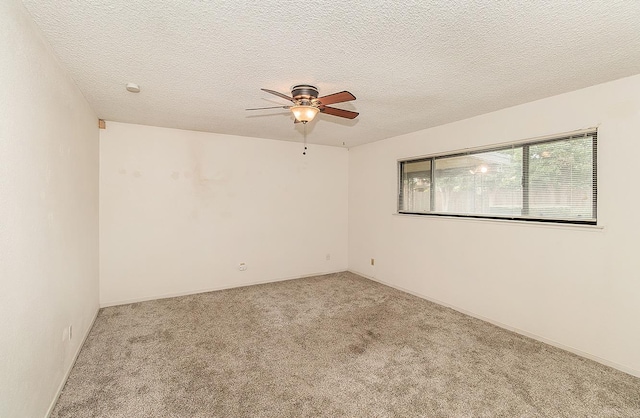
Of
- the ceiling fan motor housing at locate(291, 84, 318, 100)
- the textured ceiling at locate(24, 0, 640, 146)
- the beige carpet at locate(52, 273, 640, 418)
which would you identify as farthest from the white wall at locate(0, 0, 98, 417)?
the ceiling fan motor housing at locate(291, 84, 318, 100)

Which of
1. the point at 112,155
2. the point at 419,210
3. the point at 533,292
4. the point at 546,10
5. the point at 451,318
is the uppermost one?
the point at 546,10

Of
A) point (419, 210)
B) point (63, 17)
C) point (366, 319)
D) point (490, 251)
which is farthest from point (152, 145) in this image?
point (490, 251)

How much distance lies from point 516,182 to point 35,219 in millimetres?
4200

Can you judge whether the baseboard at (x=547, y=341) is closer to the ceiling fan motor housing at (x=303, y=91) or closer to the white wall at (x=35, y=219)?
the ceiling fan motor housing at (x=303, y=91)

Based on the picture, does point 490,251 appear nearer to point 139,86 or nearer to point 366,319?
point 366,319

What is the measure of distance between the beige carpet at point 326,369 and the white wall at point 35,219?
1.48 feet

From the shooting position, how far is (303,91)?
2.52m

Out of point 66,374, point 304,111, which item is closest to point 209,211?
point 66,374

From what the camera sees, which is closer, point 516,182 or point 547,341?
point 547,341

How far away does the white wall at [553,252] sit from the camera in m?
2.41

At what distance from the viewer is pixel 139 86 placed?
2.64 metres

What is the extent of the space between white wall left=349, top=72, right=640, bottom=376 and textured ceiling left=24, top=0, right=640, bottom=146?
0.30m

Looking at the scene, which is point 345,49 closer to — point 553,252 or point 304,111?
point 304,111

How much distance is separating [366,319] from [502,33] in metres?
2.98
